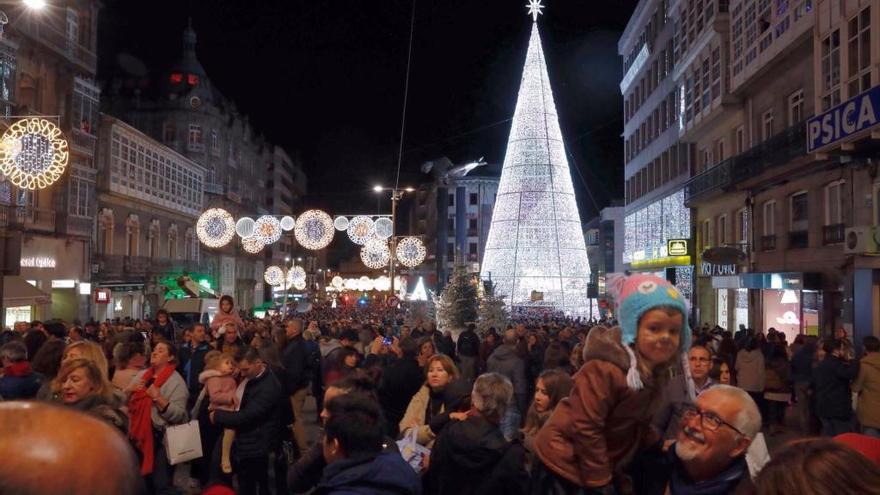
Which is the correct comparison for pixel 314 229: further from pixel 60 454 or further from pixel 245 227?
pixel 60 454

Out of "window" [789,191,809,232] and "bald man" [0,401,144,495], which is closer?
"bald man" [0,401,144,495]

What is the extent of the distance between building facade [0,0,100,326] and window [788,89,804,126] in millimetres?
25970

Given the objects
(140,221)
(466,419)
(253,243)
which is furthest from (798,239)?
(140,221)

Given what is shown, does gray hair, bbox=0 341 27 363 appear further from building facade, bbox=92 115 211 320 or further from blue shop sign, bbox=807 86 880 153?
building facade, bbox=92 115 211 320

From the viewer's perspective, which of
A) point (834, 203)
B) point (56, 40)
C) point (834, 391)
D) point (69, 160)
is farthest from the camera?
point (56, 40)

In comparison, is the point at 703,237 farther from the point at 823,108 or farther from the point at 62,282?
the point at 62,282

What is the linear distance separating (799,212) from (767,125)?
12.7 feet

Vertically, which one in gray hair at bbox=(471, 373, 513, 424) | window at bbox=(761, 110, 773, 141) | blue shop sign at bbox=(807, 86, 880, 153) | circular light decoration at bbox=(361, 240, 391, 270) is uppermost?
window at bbox=(761, 110, 773, 141)

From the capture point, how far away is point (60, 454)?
1.49m

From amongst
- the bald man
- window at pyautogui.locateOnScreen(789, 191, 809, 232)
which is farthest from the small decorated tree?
the bald man

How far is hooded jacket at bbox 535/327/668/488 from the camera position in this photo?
346 centimetres

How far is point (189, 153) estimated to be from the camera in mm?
58844

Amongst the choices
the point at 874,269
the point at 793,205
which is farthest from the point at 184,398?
the point at 793,205

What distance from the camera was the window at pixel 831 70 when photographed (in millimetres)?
19141
